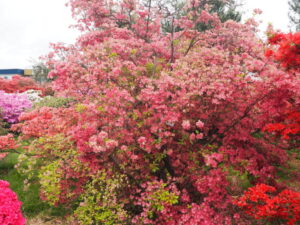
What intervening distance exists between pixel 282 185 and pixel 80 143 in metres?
4.73

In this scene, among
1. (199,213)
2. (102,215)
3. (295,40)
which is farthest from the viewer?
(102,215)

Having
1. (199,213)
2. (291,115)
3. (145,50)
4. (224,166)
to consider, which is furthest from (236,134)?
(145,50)

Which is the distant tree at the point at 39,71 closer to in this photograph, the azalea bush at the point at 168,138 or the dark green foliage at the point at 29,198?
the dark green foliage at the point at 29,198

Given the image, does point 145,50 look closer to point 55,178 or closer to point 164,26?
point 55,178

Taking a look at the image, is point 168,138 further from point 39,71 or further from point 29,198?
point 39,71

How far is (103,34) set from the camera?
835 cm

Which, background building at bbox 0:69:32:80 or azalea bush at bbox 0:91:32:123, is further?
background building at bbox 0:69:32:80

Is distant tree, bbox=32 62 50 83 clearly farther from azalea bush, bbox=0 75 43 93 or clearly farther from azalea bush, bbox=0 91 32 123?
azalea bush, bbox=0 91 32 123

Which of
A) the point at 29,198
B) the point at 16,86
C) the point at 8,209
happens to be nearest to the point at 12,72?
the point at 16,86

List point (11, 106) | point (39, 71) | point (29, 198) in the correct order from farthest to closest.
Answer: point (39, 71) → point (11, 106) → point (29, 198)

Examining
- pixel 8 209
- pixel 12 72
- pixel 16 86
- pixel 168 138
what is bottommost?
pixel 12 72

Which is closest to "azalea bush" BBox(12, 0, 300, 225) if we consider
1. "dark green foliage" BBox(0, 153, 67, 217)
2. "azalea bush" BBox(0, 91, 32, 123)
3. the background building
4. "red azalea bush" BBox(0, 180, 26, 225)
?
"dark green foliage" BBox(0, 153, 67, 217)

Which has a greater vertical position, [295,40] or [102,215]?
[295,40]

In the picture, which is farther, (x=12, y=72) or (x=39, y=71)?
(x=12, y=72)
